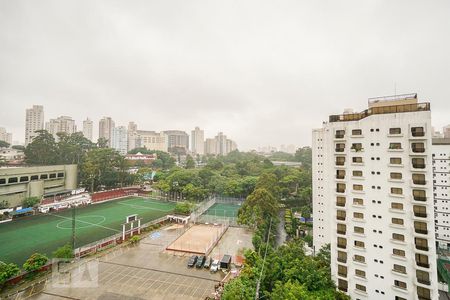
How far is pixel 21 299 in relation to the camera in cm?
2030

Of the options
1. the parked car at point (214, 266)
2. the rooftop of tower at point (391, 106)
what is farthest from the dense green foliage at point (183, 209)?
the rooftop of tower at point (391, 106)

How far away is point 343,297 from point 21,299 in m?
27.1

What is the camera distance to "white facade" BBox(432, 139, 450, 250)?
3603cm

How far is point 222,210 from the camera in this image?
183 ft

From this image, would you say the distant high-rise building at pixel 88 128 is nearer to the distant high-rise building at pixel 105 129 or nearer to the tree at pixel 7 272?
the distant high-rise building at pixel 105 129

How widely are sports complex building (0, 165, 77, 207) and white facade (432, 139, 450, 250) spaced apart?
7436 centimetres

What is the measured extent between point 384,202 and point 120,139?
164m

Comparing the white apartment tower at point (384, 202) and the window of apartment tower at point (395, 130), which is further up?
the window of apartment tower at point (395, 130)

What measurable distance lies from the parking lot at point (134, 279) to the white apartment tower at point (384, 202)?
13.0 m

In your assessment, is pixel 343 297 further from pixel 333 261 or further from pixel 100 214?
pixel 100 214

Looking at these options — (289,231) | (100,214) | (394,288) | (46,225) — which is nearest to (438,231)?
(289,231)

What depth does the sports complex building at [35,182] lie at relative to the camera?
154 feet

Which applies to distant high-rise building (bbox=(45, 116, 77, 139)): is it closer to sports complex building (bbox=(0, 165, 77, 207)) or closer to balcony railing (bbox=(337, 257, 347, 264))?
sports complex building (bbox=(0, 165, 77, 207))

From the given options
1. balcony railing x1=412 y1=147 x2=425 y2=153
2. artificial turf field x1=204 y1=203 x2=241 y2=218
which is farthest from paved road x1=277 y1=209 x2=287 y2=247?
balcony railing x1=412 y1=147 x2=425 y2=153
